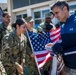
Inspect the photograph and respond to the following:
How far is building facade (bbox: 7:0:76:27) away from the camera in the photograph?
583 inches

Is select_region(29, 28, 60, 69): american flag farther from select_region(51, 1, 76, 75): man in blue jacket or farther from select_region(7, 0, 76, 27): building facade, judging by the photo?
select_region(7, 0, 76, 27): building facade

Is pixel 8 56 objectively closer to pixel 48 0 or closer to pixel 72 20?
pixel 72 20

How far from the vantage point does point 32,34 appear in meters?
5.10

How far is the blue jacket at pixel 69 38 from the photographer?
3226mm

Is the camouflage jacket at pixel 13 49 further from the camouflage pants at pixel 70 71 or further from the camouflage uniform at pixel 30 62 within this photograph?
the camouflage pants at pixel 70 71

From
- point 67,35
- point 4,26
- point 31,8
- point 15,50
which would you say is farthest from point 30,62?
point 31,8

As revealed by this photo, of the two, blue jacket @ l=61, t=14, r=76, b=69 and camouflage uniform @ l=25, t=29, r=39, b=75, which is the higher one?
blue jacket @ l=61, t=14, r=76, b=69

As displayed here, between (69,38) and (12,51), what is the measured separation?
192 centimetres

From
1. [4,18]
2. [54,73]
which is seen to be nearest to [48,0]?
[4,18]

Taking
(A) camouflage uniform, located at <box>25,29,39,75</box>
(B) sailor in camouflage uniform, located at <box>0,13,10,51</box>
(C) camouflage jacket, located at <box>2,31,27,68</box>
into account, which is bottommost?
(A) camouflage uniform, located at <box>25,29,39,75</box>

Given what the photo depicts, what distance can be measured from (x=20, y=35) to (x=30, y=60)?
53 centimetres

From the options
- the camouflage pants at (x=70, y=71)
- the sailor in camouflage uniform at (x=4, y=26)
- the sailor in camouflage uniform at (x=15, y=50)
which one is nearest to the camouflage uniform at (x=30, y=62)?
the sailor in camouflage uniform at (x=15, y=50)

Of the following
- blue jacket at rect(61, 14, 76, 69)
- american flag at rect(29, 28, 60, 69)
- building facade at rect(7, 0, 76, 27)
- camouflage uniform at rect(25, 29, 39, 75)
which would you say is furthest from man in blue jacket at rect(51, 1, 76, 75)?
building facade at rect(7, 0, 76, 27)

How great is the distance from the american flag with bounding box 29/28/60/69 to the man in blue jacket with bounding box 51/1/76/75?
115 cm
